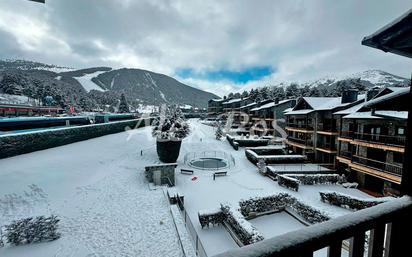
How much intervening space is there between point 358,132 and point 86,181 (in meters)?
23.6

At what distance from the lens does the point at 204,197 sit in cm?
1474

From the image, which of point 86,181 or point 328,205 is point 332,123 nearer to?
point 328,205

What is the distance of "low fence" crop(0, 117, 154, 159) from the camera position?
16.3 m

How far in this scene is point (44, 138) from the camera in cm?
1973

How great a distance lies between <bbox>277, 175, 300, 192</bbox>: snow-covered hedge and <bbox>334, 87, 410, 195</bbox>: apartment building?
6118mm

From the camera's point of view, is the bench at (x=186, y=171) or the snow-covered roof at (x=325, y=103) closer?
the bench at (x=186, y=171)

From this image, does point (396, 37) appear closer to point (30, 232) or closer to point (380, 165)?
point (30, 232)

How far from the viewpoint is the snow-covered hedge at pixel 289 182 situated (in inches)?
650

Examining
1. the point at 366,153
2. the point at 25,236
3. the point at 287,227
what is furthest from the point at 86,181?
the point at 366,153

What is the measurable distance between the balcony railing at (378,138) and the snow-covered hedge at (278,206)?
29.7ft

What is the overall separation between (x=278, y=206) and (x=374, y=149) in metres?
11.3

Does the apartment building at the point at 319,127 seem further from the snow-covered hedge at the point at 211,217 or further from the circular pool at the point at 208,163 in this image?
the snow-covered hedge at the point at 211,217

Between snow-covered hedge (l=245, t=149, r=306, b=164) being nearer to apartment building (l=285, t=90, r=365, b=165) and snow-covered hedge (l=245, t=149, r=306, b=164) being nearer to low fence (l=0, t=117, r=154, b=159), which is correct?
apartment building (l=285, t=90, r=365, b=165)

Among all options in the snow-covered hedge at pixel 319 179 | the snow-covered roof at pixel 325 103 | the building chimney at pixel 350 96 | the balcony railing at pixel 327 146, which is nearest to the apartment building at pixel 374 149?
the balcony railing at pixel 327 146
